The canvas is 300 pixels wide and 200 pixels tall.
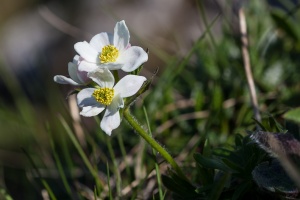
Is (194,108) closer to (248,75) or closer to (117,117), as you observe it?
(248,75)

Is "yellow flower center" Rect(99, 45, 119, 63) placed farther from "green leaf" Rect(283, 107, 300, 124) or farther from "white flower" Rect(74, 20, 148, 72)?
"green leaf" Rect(283, 107, 300, 124)

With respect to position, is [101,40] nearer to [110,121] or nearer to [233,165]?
[110,121]

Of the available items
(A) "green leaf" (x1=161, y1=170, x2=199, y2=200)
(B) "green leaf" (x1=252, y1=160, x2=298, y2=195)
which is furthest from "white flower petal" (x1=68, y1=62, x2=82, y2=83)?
(B) "green leaf" (x1=252, y1=160, x2=298, y2=195)

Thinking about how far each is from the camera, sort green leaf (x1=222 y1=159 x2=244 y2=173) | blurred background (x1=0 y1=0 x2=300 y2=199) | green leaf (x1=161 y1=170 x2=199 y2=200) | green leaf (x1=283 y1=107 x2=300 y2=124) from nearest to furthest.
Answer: green leaf (x1=222 y1=159 x2=244 y2=173) < green leaf (x1=161 y1=170 x2=199 y2=200) < green leaf (x1=283 y1=107 x2=300 y2=124) < blurred background (x1=0 y1=0 x2=300 y2=199)

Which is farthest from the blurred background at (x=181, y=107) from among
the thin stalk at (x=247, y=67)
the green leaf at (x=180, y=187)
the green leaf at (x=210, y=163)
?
the green leaf at (x=210, y=163)

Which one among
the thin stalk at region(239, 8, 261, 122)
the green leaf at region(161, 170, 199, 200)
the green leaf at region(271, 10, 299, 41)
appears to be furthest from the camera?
the green leaf at region(271, 10, 299, 41)

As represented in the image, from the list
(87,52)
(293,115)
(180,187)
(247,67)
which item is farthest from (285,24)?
(87,52)
